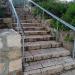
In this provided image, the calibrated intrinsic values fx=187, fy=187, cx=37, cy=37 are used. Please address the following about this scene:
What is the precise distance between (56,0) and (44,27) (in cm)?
205

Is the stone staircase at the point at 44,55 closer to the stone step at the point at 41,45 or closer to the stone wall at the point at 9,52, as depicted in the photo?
the stone step at the point at 41,45

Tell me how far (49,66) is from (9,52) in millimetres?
1315

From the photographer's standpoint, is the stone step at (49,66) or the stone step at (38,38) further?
the stone step at (38,38)

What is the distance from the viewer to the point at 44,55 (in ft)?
16.1

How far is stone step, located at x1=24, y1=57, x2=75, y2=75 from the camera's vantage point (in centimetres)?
429

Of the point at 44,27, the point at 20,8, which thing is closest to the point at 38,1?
the point at 20,8

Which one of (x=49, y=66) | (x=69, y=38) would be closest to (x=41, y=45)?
(x=69, y=38)

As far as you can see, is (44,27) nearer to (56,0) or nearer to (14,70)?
(56,0)

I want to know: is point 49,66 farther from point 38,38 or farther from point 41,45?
point 38,38

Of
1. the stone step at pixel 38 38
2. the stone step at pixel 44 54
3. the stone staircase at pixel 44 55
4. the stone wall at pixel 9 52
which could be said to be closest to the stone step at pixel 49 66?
the stone staircase at pixel 44 55

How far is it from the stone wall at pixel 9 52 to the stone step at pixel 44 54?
958mm

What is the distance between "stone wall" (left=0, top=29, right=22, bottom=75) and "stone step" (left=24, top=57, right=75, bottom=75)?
58 cm

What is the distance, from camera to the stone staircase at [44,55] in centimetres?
442

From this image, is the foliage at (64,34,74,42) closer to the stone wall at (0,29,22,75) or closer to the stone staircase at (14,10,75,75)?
the stone staircase at (14,10,75,75)
